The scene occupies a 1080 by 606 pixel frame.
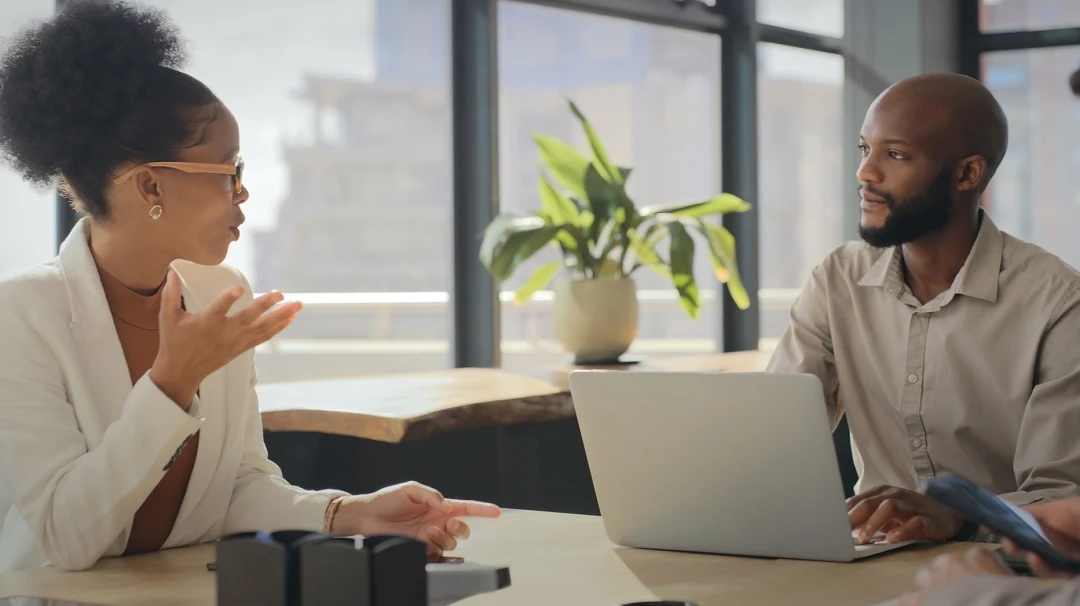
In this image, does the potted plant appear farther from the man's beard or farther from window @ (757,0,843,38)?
window @ (757,0,843,38)

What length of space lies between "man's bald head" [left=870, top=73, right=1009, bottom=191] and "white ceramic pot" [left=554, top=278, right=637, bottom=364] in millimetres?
1329

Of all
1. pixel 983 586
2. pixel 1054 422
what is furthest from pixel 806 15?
pixel 983 586

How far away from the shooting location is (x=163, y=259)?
1.87 metres

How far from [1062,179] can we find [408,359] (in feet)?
10.5

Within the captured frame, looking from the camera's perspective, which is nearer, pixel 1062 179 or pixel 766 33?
pixel 766 33

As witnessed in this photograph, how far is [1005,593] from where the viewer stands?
3.33 feet

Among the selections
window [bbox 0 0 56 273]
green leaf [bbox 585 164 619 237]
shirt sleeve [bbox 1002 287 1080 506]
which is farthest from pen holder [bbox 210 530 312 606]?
green leaf [bbox 585 164 619 237]

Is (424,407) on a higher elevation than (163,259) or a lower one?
lower

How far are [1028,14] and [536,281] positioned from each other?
3149mm

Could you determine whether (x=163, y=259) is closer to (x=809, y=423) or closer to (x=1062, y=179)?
(x=809, y=423)

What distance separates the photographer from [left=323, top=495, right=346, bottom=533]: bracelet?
1.75 meters

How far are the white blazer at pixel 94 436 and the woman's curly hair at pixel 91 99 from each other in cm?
12

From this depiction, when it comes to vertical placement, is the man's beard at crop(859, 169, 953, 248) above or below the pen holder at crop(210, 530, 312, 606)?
above

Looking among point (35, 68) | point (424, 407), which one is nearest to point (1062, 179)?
point (424, 407)
